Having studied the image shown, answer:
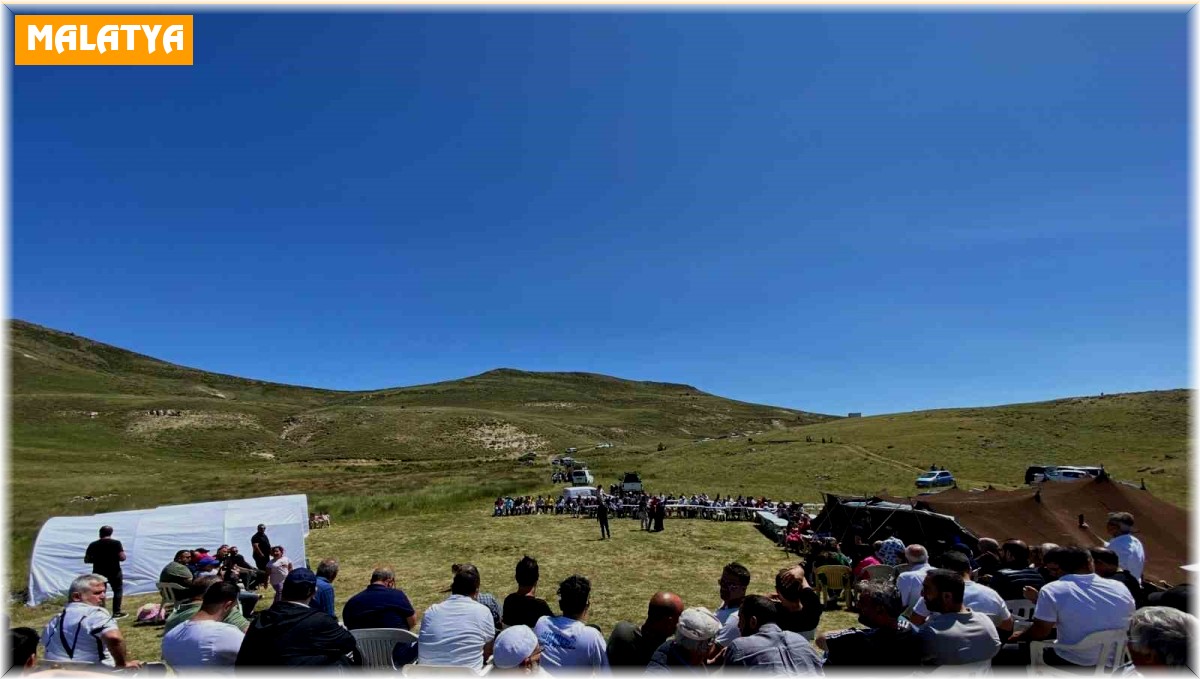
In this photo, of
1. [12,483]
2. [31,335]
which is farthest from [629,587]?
[31,335]

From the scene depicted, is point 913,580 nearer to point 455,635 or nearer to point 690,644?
point 690,644

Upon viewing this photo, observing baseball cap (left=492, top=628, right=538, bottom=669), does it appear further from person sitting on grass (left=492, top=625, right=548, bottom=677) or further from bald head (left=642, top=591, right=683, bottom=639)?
bald head (left=642, top=591, right=683, bottom=639)

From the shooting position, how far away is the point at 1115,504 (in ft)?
45.0

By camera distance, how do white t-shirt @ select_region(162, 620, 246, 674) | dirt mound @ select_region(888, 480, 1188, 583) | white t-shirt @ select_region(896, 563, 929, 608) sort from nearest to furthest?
white t-shirt @ select_region(162, 620, 246, 674) → white t-shirt @ select_region(896, 563, 929, 608) → dirt mound @ select_region(888, 480, 1188, 583)

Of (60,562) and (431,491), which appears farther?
(431,491)

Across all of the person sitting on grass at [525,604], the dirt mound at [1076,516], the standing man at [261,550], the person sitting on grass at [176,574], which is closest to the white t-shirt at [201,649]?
the person sitting on grass at [525,604]

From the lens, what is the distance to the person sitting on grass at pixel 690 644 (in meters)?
3.83

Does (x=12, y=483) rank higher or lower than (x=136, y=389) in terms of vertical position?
lower

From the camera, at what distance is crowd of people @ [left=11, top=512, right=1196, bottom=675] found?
3.69 m

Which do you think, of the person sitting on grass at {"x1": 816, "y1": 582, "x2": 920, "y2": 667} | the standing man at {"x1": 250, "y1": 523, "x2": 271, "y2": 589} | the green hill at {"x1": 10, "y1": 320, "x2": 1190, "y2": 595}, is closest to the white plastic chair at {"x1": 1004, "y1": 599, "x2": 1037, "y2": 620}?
the person sitting on grass at {"x1": 816, "y1": 582, "x2": 920, "y2": 667}

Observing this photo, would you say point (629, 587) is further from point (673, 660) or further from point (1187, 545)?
point (1187, 545)

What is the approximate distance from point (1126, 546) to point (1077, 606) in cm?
388

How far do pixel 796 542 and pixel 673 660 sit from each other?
1512 centimetres

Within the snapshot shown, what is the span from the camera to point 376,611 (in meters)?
5.71
